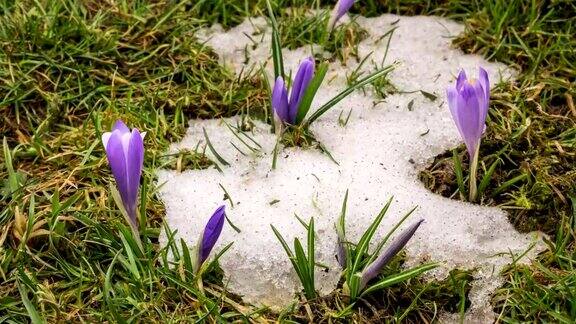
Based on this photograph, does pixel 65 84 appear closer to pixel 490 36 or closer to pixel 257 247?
pixel 257 247

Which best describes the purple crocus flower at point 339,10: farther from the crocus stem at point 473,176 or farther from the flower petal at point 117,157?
the flower petal at point 117,157

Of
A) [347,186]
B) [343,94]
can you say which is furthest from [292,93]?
[347,186]

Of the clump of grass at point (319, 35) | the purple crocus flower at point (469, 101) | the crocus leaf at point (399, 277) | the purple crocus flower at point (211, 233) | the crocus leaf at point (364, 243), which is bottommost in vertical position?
the crocus leaf at point (399, 277)

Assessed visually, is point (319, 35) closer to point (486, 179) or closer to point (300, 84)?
point (300, 84)

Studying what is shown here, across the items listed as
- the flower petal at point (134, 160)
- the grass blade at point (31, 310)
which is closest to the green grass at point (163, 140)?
the grass blade at point (31, 310)

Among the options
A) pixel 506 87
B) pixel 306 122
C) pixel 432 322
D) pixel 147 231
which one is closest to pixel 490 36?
pixel 506 87
